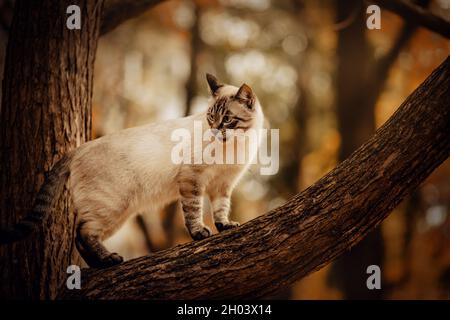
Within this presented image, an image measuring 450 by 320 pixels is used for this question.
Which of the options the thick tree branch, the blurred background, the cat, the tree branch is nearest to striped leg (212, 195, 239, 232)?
the cat

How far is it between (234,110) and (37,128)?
192 cm

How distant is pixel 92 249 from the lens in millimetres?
3879

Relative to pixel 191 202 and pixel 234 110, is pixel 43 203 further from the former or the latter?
pixel 234 110

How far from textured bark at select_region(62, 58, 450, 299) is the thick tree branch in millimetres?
3119

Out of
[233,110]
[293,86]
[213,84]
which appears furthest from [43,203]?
[293,86]

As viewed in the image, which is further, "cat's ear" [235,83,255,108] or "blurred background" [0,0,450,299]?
"blurred background" [0,0,450,299]

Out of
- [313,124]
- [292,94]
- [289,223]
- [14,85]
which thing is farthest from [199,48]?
[289,223]

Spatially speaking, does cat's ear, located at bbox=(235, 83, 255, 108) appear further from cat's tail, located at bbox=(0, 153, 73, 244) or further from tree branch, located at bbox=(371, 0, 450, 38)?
tree branch, located at bbox=(371, 0, 450, 38)

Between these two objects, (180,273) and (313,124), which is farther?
(313,124)

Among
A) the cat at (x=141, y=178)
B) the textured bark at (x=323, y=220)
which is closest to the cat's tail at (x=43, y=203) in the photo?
the cat at (x=141, y=178)

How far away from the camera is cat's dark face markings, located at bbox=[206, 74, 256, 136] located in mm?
4242

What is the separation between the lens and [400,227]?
1120cm
